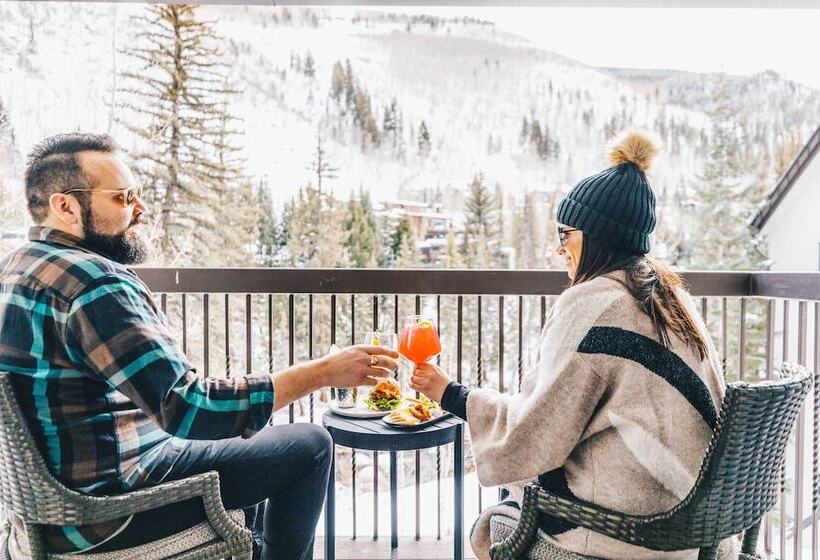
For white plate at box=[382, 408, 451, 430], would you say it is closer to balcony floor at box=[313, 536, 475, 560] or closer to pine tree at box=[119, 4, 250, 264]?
balcony floor at box=[313, 536, 475, 560]

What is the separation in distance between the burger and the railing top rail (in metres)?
0.70

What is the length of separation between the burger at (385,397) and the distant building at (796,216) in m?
11.8

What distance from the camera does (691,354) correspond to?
1250 mm

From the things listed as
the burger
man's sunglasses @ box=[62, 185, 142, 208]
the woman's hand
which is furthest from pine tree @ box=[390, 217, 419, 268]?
man's sunglasses @ box=[62, 185, 142, 208]

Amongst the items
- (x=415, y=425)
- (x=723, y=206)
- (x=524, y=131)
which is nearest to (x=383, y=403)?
(x=415, y=425)

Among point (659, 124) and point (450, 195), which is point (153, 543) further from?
point (659, 124)

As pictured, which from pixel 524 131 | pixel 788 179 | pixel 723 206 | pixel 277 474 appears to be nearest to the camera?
pixel 277 474

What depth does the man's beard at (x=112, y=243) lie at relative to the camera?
140cm

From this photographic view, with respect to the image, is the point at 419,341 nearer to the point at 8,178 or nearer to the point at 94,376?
the point at 94,376

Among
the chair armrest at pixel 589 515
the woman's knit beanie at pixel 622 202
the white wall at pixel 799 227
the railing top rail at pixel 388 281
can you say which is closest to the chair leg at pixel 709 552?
the chair armrest at pixel 589 515

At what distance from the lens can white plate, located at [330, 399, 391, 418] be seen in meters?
1.86

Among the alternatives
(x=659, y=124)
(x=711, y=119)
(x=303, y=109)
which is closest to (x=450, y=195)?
(x=303, y=109)

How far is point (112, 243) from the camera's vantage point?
1430 mm

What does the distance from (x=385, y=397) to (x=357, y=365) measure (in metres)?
0.50
